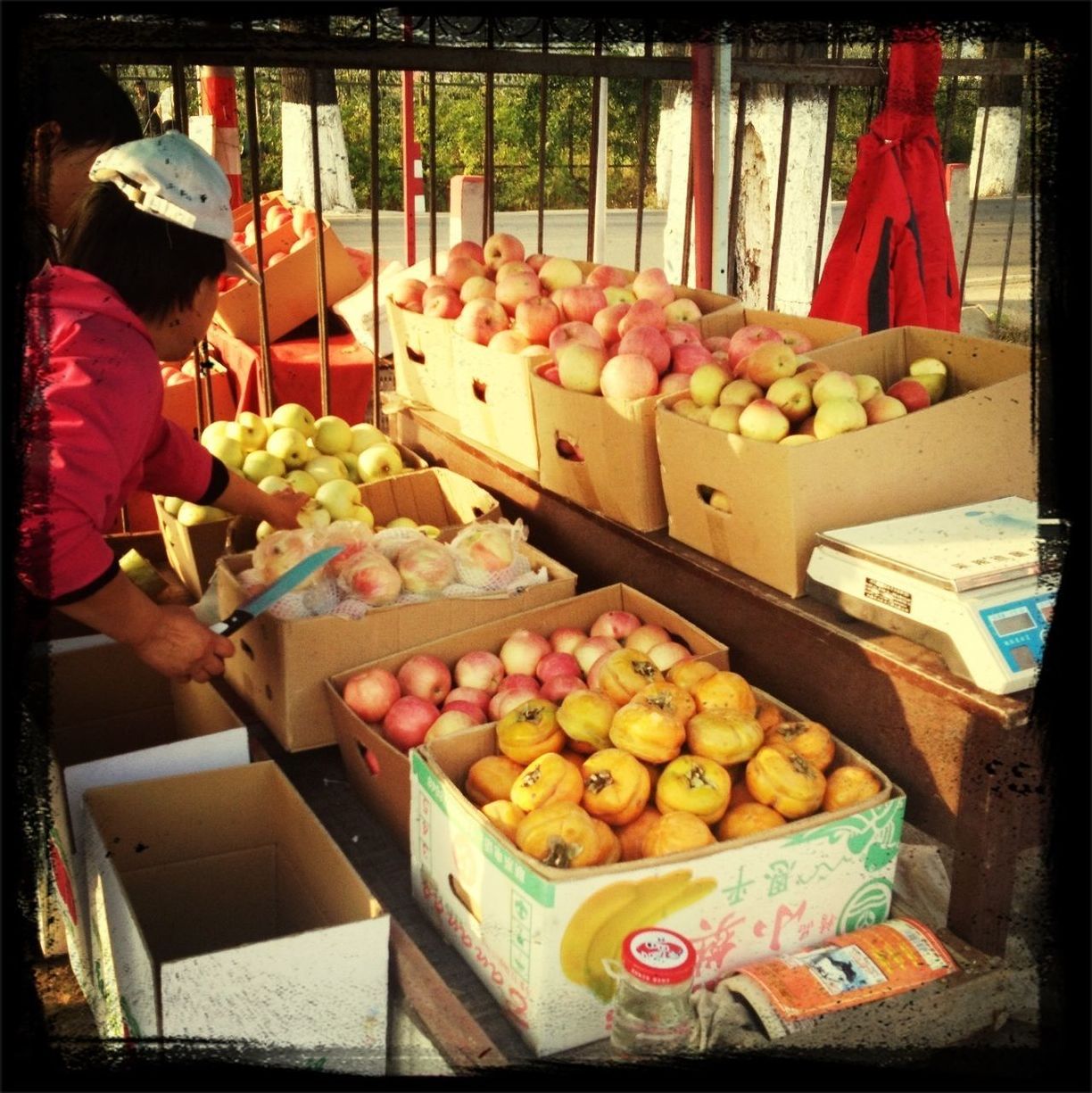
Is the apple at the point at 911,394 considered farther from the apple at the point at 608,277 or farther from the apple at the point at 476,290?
the apple at the point at 476,290

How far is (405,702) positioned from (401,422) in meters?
1.61

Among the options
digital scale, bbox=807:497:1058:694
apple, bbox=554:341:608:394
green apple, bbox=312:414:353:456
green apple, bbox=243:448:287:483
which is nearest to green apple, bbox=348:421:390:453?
green apple, bbox=312:414:353:456

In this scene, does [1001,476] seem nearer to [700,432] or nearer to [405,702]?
[700,432]

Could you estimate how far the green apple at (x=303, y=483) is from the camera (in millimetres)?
3119

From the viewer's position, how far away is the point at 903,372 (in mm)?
2738

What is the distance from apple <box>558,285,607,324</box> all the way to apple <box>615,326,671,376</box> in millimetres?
444

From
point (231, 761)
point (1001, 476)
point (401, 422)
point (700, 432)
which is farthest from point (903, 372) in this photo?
point (231, 761)

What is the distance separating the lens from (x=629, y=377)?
8.36ft

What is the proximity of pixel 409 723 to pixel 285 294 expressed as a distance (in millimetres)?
3590

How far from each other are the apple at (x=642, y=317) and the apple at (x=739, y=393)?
54 centimetres

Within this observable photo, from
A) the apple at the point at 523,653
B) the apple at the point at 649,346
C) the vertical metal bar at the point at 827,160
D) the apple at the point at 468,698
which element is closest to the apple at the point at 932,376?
the apple at the point at 649,346

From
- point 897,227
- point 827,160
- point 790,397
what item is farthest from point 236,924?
point 827,160

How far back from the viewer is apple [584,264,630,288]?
11.0ft

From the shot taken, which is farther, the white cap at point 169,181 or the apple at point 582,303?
the apple at point 582,303
